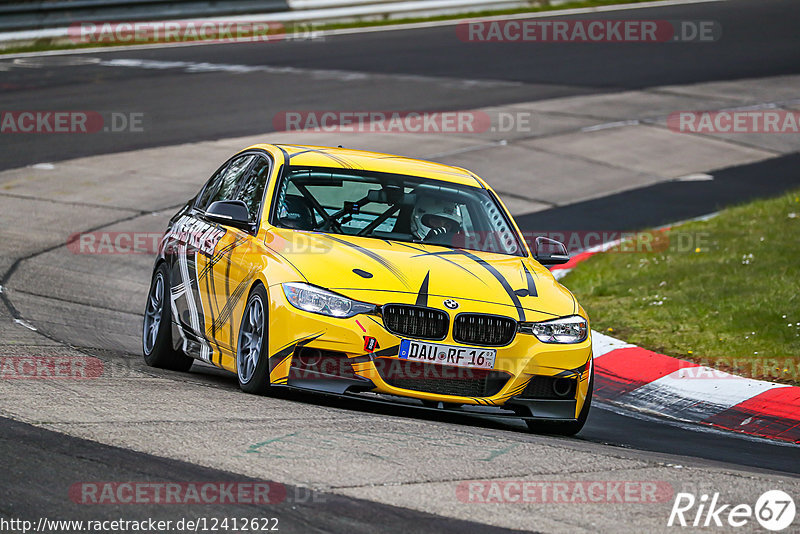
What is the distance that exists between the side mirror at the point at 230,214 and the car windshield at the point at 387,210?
198mm

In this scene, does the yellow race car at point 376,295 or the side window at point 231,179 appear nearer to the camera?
the yellow race car at point 376,295

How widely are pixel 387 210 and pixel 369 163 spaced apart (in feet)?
1.69

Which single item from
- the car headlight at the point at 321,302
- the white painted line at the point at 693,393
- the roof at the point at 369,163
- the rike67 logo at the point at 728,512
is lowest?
the white painted line at the point at 693,393

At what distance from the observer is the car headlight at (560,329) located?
754 cm

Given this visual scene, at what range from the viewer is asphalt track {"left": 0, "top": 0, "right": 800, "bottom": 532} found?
5.42 metres

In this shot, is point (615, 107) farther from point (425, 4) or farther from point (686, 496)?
point (686, 496)

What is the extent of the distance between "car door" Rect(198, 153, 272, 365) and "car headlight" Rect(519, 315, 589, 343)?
172 cm

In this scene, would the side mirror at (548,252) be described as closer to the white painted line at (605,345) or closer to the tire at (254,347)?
the white painted line at (605,345)

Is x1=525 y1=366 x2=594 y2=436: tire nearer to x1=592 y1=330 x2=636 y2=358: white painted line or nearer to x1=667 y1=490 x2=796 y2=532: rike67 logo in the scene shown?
x1=667 y1=490 x2=796 y2=532: rike67 logo

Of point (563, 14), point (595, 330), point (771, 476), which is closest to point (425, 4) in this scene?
point (563, 14)

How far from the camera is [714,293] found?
470 inches

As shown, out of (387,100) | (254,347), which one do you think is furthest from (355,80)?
(254,347)

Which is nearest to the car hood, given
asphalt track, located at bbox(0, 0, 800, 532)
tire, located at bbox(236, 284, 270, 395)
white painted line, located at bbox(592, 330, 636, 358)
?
tire, located at bbox(236, 284, 270, 395)

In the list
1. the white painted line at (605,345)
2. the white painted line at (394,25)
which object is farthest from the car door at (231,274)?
the white painted line at (394,25)
